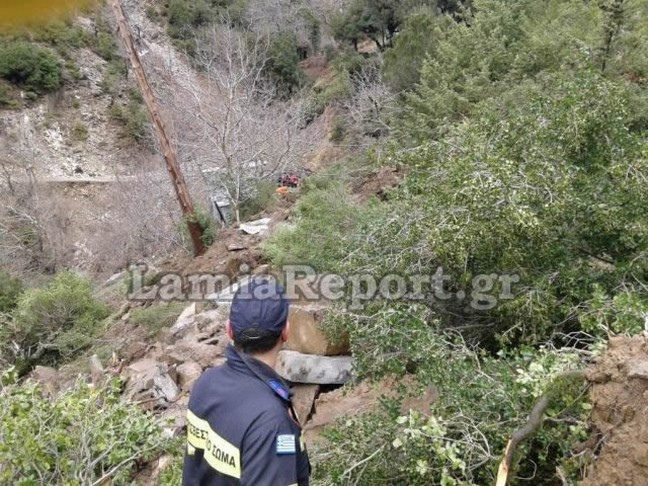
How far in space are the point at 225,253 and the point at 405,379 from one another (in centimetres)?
666

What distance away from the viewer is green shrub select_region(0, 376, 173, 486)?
11.7 feet

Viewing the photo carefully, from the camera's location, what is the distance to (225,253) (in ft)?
33.4

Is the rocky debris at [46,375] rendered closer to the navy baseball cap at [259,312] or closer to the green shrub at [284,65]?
the navy baseball cap at [259,312]

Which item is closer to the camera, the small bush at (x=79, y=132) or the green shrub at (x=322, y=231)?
the green shrub at (x=322, y=231)

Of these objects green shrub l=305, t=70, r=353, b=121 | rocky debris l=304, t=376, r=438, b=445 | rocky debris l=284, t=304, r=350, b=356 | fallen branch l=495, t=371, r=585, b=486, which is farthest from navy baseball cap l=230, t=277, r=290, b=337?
green shrub l=305, t=70, r=353, b=121

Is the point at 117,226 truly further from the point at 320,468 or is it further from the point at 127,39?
the point at 320,468

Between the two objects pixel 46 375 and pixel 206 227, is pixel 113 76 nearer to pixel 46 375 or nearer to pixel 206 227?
pixel 206 227

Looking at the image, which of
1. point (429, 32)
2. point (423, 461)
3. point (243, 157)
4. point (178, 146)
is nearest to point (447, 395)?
point (423, 461)

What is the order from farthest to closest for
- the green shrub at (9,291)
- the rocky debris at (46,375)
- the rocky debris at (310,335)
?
the green shrub at (9,291) → the rocky debris at (46,375) → the rocky debris at (310,335)

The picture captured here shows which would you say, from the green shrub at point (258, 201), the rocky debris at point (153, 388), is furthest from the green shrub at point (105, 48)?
the rocky debris at point (153, 388)

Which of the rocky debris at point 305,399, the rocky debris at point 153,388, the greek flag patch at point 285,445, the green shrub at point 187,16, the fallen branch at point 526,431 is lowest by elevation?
the rocky debris at point 153,388

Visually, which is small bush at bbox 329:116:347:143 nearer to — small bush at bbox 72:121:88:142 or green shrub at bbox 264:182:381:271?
green shrub at bbox 264:182:381:271

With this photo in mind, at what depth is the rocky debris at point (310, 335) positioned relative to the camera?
16.6 feet

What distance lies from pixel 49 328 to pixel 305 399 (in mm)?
5842
